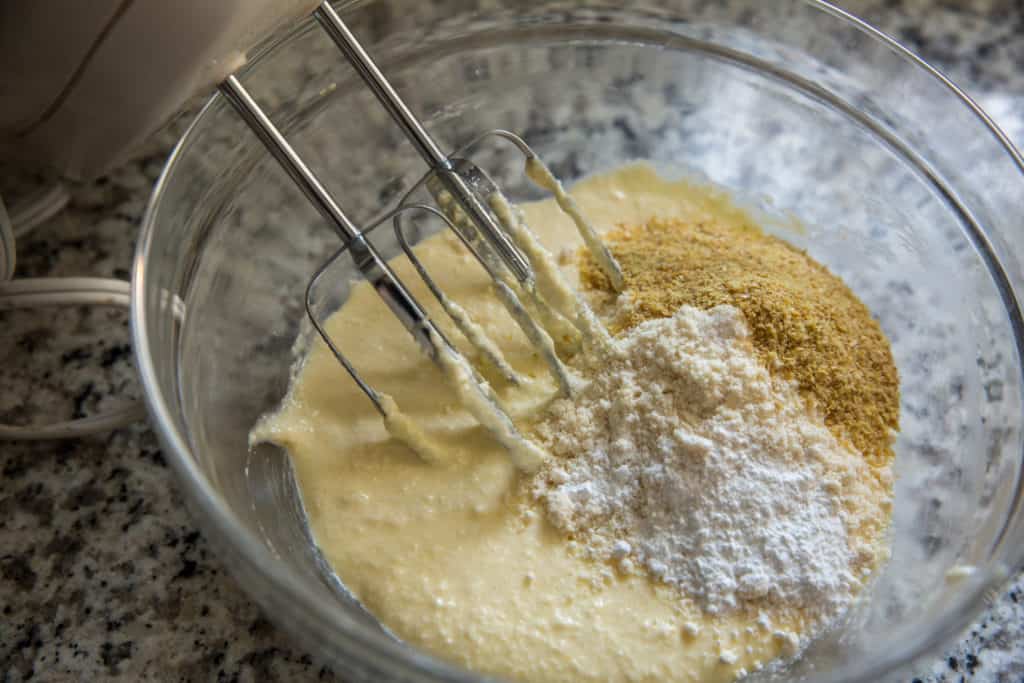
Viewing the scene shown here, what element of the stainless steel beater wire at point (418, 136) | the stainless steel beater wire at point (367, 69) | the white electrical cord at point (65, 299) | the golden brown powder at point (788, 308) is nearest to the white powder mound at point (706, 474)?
the golden brown powder at point (788, 308)

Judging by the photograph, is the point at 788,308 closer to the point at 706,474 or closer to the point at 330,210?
the point at 706,474

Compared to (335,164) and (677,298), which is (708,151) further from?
(335,164)

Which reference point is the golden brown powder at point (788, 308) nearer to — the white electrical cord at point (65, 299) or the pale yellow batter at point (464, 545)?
the pale yellow batter at point (464, 545)

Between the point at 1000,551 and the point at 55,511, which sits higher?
the point at 1000,551

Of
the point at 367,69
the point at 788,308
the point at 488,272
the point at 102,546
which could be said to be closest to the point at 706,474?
the point at 788,308

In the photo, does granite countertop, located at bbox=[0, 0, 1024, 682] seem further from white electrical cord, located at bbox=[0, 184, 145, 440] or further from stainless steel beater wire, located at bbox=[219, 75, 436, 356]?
stainless steel beater wire, located at bbox=[219, 75, 436, 356]

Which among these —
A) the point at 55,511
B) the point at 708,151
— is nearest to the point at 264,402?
the point at 55,511

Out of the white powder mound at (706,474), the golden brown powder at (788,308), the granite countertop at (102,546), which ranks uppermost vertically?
the golden brown powder at (788,308)
